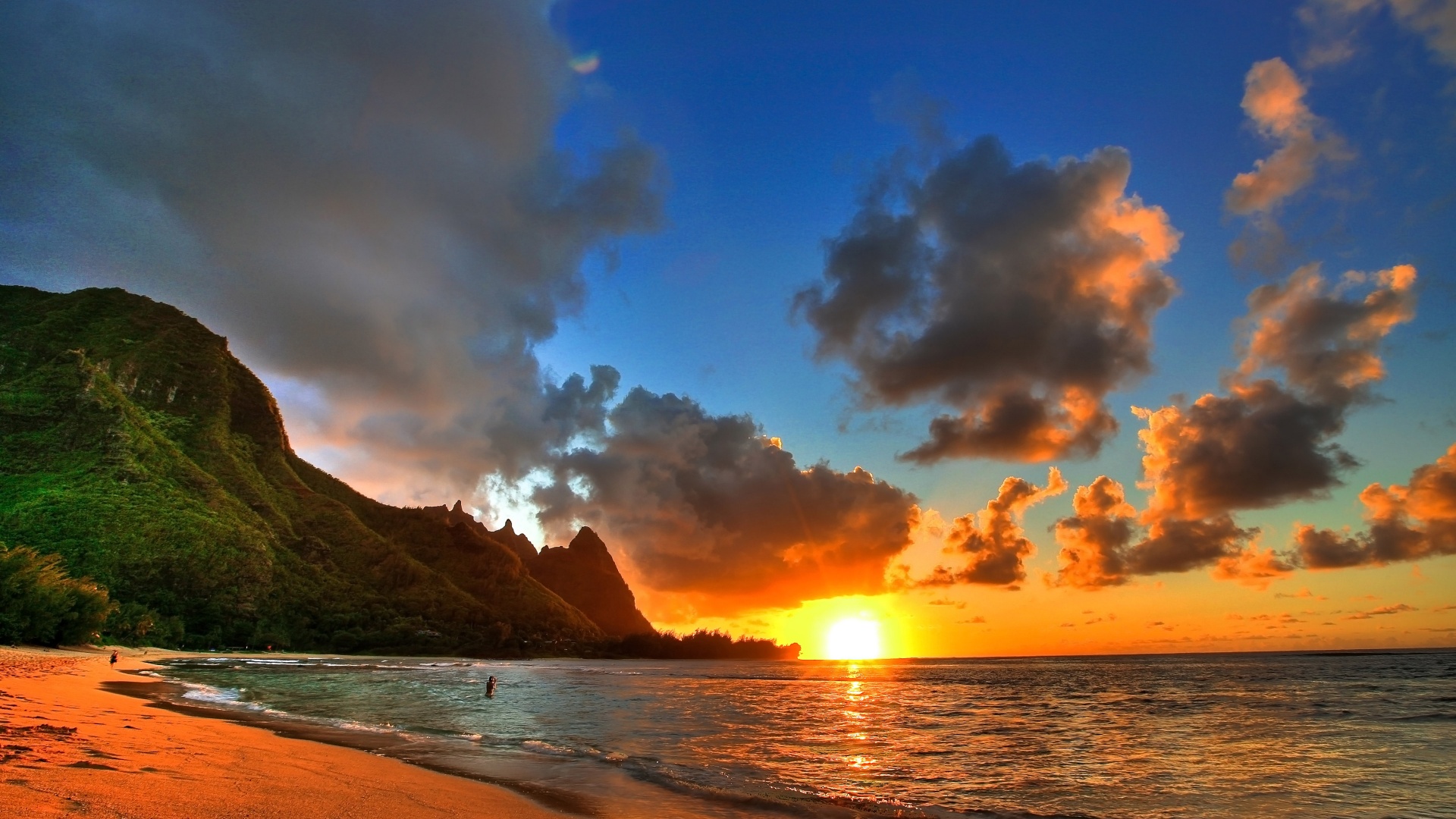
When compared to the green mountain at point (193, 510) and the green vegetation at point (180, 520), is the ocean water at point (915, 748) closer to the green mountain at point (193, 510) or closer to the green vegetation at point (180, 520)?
the green vegetation at point (180, 520)

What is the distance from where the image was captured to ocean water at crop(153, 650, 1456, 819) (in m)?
15.9

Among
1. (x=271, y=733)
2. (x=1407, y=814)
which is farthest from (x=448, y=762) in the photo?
(x=1407, y=814)

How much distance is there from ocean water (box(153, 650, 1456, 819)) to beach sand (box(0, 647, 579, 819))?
2584 millimetres

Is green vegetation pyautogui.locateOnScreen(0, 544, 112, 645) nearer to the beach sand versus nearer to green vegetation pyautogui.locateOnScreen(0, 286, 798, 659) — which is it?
green vegetation pyautogui.locateOnScreen(0, 286, 798, 659)

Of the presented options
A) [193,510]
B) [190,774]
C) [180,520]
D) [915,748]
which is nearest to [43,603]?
[180,520]

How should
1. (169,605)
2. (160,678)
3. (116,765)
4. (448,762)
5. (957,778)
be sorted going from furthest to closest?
(169,605), (160,678), (957,778), (448,762), (116,765)

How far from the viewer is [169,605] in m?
92.6

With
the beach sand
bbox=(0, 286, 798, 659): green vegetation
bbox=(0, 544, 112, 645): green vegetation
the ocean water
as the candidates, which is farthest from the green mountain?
the beach sand

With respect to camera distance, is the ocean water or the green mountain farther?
the green mountain

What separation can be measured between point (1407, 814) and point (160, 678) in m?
57.2

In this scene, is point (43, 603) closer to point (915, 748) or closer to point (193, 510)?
point (193, 510)

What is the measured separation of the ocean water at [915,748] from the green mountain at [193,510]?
55213mm

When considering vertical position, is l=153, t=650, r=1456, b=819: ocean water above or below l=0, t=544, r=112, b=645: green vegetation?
below

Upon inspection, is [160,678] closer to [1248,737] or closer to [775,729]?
[775,729]
